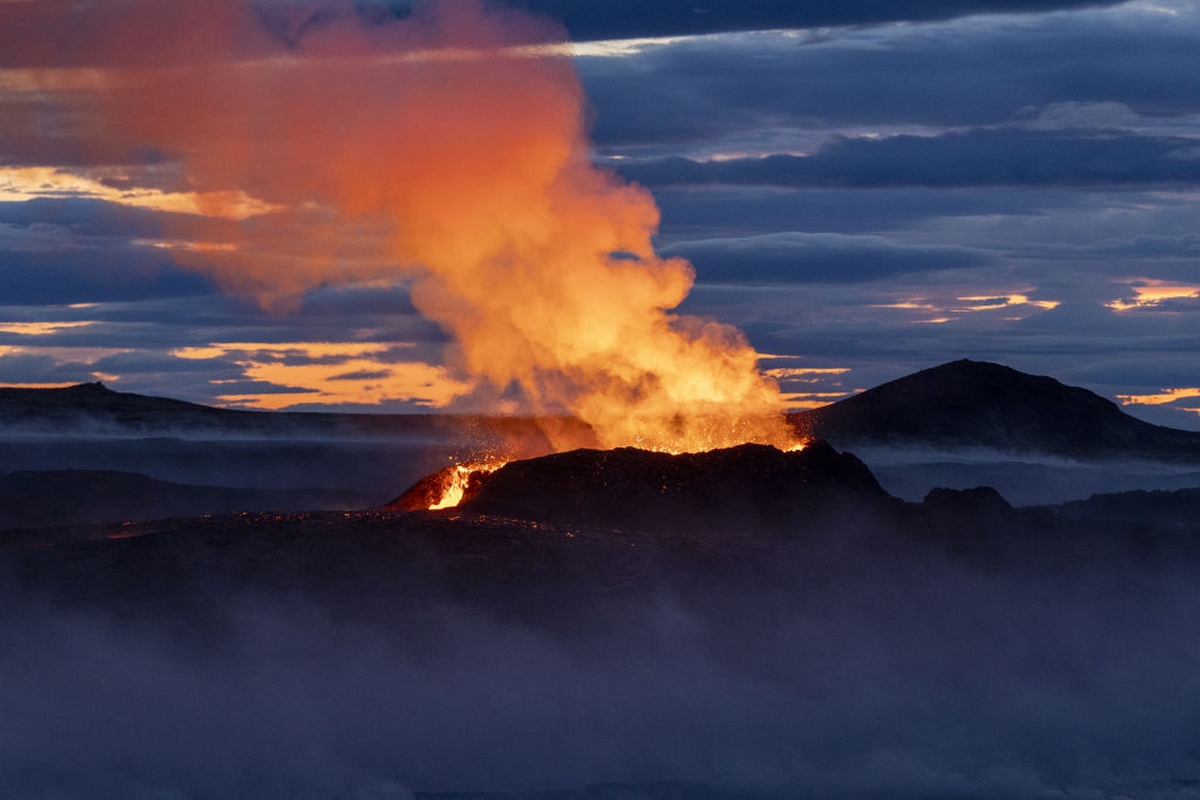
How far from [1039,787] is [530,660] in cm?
1365

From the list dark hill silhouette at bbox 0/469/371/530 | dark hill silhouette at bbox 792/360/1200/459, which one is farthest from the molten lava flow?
dark hill silhouette at bbox 792/360/1200/459

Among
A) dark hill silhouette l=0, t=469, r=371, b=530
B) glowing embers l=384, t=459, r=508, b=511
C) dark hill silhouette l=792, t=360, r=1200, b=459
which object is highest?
dark hill silhouette l=792, t=360, r=1200, b=459

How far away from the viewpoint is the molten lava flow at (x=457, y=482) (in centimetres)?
5825

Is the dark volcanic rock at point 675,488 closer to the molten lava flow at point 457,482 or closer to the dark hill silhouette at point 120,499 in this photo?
the molten lava flow at point 457,482

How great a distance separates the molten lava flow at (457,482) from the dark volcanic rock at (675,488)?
1.09 meters

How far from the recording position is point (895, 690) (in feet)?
163

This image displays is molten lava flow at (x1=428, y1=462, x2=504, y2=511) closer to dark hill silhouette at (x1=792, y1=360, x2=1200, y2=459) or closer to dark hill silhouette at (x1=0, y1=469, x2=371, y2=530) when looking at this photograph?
dark hill silhouette at (x1=0, y1=469, x2=371, y2=530)

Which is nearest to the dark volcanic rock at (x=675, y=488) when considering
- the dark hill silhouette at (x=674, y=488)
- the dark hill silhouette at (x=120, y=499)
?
the dark hill silhouette at (x=674, y=488)

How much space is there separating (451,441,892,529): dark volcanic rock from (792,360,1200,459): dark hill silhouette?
371 ft

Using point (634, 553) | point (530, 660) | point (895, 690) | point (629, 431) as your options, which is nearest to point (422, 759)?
point (530, 660)

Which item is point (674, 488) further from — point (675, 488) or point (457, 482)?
point (457, 482)

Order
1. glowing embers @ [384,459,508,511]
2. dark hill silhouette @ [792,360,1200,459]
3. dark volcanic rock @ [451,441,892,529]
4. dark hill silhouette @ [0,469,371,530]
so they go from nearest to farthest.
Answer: dark volcanic rock @ [451,441,892,529]
glowing embers @ [384,459,508,511]
dark hill silhouette @ [0,469,371,530]
dark hill silhouette @ [792,360,1200,459]

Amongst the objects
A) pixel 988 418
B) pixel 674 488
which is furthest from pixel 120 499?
pixel 988 418

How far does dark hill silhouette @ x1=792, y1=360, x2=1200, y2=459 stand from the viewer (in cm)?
17388
